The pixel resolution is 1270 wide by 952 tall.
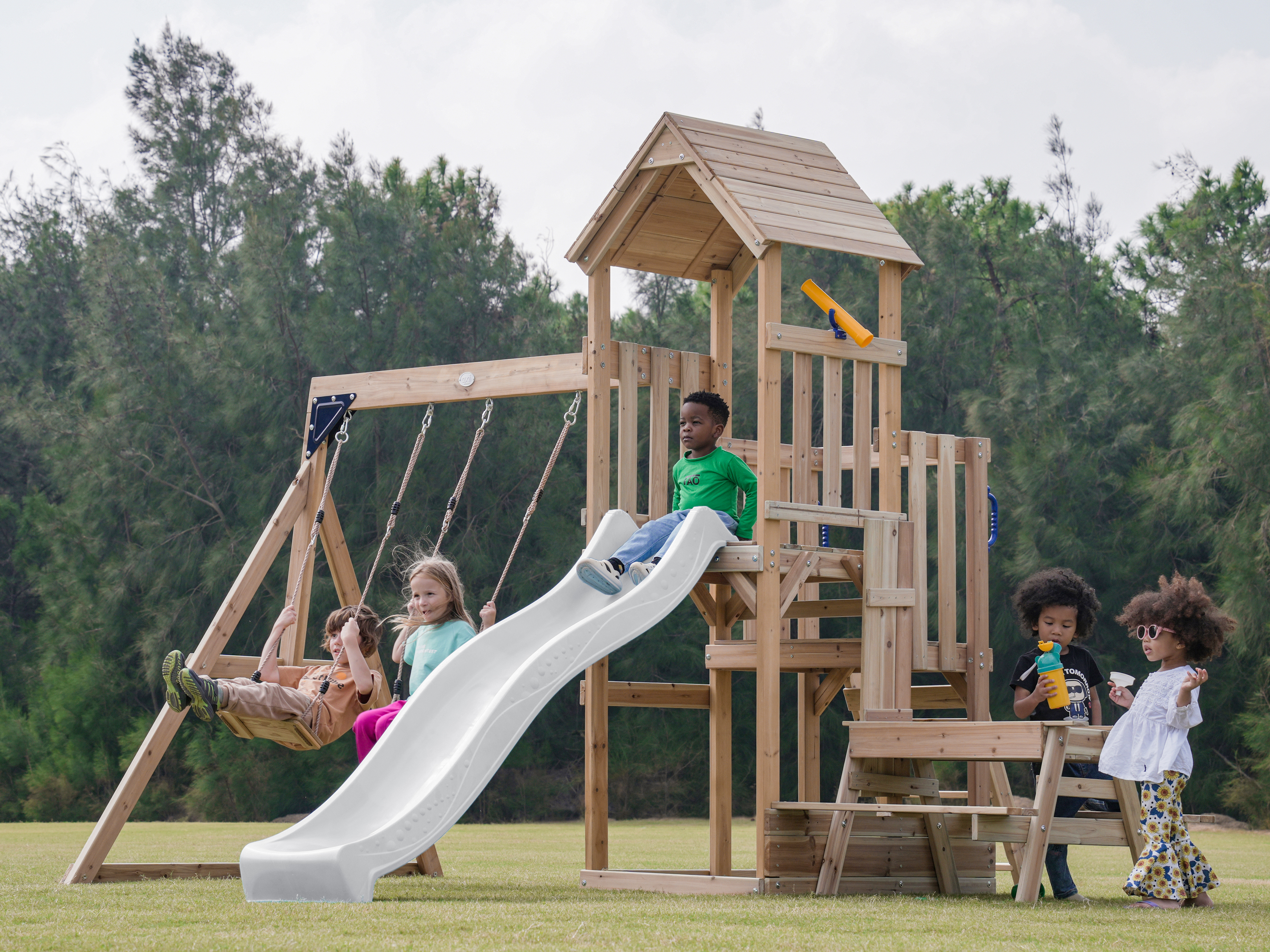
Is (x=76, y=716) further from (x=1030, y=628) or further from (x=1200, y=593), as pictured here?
(x=1200, y=593)

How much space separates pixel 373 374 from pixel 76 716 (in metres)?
13.1

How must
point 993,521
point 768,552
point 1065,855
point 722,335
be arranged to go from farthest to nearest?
point 722,335 → point 993,521 → point 768,552 → point 1065,855

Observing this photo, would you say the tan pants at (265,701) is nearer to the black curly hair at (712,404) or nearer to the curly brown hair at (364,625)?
the curly brown hair at (364,625)

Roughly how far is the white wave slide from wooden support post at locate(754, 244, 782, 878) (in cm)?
26

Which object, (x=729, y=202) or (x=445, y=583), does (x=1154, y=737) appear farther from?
(x=445, y=583)

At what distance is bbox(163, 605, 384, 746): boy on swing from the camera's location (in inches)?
249

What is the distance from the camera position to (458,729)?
5.84 metres

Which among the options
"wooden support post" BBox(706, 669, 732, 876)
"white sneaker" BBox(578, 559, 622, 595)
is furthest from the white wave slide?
"wooden support post" BBox(706, 669, 732, 876)

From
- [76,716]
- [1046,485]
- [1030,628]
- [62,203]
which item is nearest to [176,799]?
[76,716]

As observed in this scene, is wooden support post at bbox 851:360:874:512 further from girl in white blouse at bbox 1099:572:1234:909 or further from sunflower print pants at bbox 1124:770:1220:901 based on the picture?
sunflower print pants at bbox 1124:770:1220:901

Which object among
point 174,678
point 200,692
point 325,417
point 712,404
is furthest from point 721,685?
point 325,417

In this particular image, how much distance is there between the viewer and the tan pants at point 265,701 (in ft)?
20.9

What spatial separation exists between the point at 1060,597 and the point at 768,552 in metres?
1.46

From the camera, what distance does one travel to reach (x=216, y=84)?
21.8m
